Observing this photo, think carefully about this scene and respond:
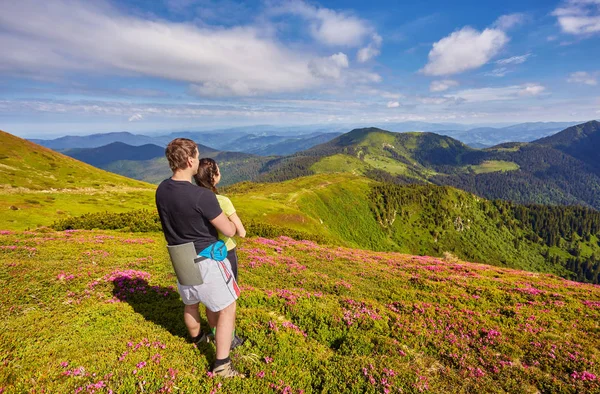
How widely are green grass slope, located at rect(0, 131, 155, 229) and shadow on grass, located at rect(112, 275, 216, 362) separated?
36.7m

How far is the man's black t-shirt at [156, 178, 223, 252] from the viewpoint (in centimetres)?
575

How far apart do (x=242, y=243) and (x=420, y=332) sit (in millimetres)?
18137

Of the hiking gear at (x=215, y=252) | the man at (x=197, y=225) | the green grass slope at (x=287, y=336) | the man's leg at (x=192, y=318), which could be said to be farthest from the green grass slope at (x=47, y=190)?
the hiking gear at (x=215, y=252)

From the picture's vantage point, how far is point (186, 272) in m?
6.19

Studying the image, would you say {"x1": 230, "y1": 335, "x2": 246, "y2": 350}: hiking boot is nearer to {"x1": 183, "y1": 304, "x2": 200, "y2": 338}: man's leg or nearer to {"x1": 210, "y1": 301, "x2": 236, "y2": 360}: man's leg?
{"x1": 183, "y1": 304, "x2": 200, "y2": 338}: man's leg

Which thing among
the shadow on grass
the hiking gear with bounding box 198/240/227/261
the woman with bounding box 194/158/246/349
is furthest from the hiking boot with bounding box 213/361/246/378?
the woman with bounding box 194/158/246/349

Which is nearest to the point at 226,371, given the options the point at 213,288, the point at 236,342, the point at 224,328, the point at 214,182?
the point at 236,342

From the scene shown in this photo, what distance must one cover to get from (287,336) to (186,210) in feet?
20.1

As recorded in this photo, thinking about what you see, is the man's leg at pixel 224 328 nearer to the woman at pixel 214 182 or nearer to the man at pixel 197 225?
the man at pixel 197 225

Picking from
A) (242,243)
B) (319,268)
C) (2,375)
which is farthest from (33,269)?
(319,268)

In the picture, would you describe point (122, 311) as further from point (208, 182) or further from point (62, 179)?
point (62, 179)

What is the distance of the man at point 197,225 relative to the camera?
228 inches

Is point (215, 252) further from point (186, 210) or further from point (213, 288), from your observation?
point (186, 210)

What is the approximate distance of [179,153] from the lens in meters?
5.89
